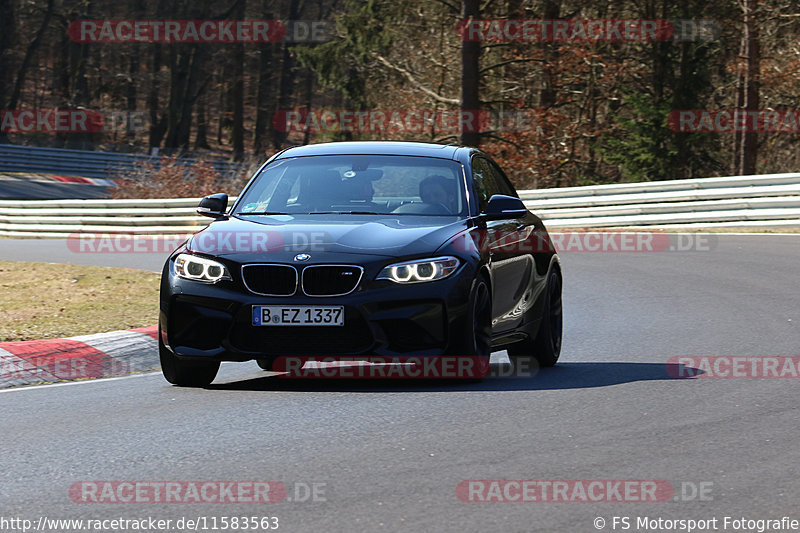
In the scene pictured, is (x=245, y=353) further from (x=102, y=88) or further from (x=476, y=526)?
(x=102, y=88)

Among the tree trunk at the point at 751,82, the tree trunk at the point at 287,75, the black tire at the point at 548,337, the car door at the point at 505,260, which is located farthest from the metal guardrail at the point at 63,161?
the car door at the point at 505,260

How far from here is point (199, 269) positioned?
8258 mm

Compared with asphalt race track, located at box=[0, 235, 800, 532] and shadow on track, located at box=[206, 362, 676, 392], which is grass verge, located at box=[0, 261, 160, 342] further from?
shadow on track, located at box=[206, 362, 676, 392]

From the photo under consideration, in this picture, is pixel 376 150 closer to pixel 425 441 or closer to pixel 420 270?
pixel 420 270

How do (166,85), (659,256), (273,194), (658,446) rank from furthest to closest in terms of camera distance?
(166,85) → (659,256) → (273,194) → (658,446)

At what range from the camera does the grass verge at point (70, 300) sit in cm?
1173

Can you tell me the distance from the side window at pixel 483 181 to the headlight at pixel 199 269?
81.2 inches

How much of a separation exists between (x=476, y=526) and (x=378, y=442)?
5.65ft

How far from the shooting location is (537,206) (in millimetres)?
27672

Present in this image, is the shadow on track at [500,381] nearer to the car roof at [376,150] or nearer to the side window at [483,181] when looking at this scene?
the side window at [483,181]

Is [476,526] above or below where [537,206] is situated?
→ above

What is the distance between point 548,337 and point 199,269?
9.39ft

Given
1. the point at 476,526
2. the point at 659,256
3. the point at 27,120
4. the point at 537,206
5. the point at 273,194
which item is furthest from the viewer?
the point at 27,120

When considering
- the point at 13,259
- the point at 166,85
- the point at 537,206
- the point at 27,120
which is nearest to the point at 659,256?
the point at 537,206
